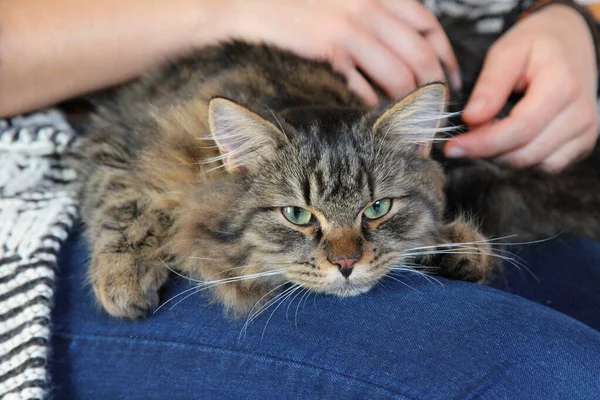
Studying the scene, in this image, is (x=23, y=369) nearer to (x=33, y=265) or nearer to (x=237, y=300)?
(x=33, y=265)

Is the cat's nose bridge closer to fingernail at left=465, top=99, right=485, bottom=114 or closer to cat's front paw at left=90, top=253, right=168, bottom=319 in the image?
cat's front paw at left=90, top=253, right=168, bottom=319

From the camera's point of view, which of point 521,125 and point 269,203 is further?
point 521,125

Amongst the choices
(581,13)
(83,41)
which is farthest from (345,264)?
(581,13)

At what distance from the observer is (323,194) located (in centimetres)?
106

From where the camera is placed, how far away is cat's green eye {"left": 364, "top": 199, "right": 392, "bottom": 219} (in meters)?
1.10

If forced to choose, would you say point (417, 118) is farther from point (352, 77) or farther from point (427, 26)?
point (427, 26)

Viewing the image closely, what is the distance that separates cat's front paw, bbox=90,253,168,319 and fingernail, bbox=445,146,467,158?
0.68m

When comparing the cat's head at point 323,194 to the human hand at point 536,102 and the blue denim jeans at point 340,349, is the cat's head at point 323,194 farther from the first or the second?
the human hand at point 536,102

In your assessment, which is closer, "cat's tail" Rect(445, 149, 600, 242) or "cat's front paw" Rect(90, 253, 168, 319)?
"cat's front paw" Rect(90, 253, 168, 319)

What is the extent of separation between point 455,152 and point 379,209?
0.34 m

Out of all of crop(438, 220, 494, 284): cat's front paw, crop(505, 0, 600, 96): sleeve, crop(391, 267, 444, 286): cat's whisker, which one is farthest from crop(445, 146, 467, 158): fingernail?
crop(505, 0, 600, 96): sleeve

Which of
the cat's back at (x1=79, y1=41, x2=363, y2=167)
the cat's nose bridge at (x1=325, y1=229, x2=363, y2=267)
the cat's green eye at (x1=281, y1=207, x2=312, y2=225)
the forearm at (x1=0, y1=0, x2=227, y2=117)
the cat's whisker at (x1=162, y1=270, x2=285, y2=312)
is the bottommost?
the cat's whisker at (x1=162, y1=270, x2=285, y2=312)

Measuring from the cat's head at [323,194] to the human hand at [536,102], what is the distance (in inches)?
11.2

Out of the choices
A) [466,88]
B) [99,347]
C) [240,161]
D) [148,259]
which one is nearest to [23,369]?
[99,347]
